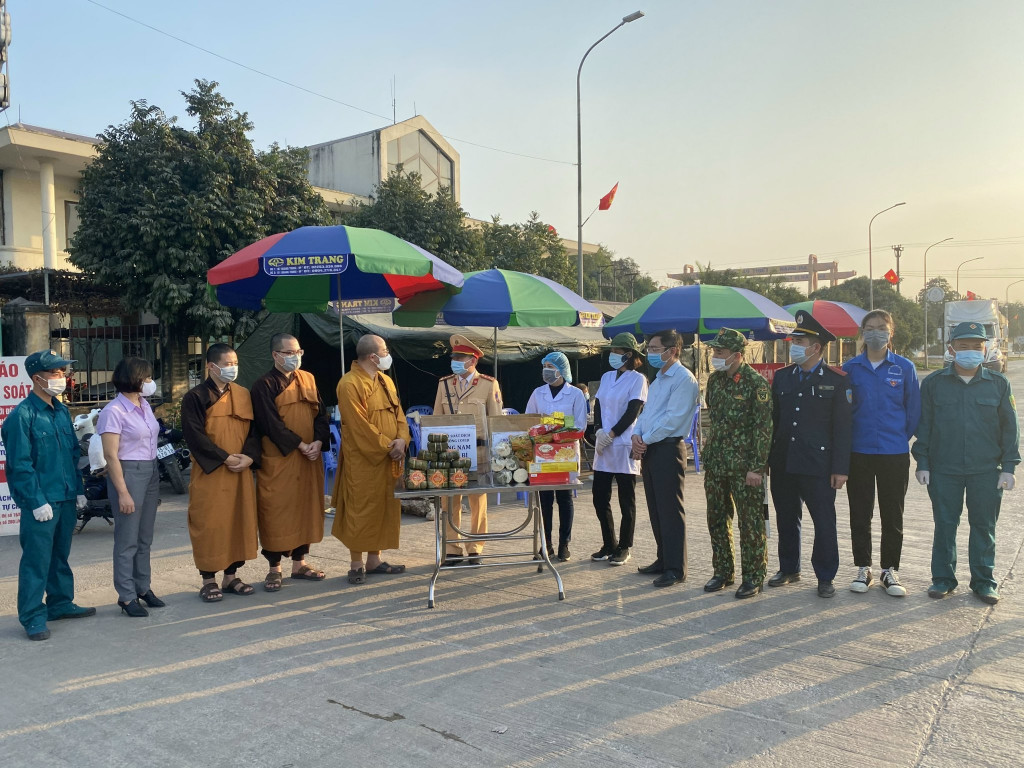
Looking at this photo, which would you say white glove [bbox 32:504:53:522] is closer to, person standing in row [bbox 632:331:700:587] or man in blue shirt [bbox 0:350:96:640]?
man in blue shirt [bbox 0:350:96:640]

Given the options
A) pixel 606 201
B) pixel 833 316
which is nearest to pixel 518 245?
pixel 606 201

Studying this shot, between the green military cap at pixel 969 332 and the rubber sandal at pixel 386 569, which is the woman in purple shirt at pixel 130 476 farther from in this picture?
the green military cap at pixel 969 332

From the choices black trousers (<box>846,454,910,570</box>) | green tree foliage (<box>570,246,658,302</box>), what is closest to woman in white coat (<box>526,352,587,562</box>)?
black trousers (<box>846,454,910,570</box>)

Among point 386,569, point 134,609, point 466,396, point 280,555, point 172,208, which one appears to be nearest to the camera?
point 134,609

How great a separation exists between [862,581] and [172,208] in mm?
12038

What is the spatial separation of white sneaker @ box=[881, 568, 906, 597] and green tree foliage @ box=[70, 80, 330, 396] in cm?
1140

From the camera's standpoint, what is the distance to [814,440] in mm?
5230

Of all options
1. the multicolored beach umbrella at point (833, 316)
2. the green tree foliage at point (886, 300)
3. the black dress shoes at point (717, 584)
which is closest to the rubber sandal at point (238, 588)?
the black dress shoes at point (717, 584)

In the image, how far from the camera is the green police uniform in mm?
4672

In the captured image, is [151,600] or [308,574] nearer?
[151,600]

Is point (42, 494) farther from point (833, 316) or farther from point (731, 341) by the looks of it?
point (833, 316)

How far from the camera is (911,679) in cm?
384

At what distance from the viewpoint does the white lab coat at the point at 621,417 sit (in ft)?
20.1

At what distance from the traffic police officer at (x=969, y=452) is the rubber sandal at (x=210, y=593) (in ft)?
16.0
